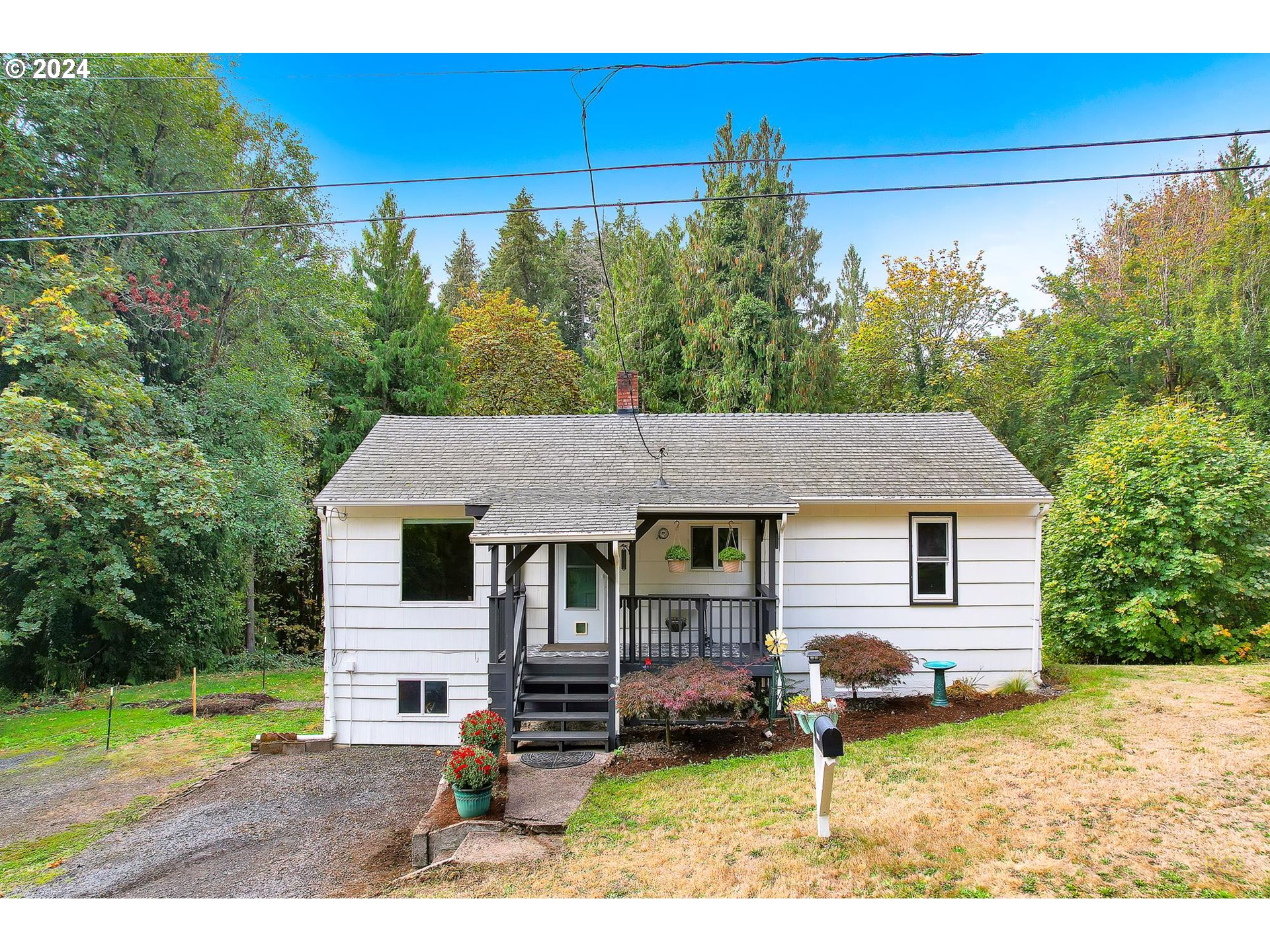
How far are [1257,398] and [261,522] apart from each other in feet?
72.1

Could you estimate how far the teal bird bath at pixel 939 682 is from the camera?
8227 mm

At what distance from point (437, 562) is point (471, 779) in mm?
4032

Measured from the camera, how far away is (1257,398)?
46.7ft

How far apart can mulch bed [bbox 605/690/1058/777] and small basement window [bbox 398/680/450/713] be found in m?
2.78

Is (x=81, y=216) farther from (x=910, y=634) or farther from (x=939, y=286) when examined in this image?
(x=939, y=286)

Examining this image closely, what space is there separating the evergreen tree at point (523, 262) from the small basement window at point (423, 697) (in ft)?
72.3

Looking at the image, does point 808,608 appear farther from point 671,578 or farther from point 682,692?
point 682,692

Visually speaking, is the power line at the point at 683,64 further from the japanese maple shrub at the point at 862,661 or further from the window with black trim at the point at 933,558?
the japanese maple shrub at the point at 862,661

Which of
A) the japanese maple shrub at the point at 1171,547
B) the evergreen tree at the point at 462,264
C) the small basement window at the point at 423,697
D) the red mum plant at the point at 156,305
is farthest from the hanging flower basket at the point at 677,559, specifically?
the evergreen tree at the point at 462,264

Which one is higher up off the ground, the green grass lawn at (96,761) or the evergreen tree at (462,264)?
the evergreen tree at (462,264)

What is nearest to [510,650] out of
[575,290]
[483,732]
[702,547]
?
[483,732]

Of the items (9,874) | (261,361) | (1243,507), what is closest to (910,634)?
(1243,507)

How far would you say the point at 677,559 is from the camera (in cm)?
851

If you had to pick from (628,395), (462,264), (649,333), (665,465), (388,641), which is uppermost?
(462,264)
